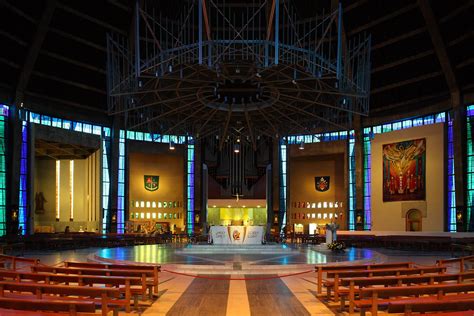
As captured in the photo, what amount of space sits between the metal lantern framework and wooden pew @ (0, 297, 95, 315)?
9.78 m

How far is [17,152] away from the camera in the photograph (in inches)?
1359

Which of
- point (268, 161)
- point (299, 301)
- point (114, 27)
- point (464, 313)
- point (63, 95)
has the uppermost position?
point (114, 27)

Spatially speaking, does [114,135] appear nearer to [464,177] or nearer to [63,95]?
[63,95]

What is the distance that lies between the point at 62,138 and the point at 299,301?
99.7 feet

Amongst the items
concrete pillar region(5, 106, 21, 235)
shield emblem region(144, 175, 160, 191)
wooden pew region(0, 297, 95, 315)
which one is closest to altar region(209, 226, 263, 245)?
concrete pillar region(5, 106, 21, 235)

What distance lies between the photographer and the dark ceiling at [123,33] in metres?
33.7

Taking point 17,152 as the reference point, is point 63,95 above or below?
above

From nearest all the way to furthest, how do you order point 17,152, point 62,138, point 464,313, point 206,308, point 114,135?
point 464,313, point 206,308, point 17,152, point 62,138, point 114,135

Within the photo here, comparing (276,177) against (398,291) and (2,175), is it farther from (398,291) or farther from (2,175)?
(398,291)

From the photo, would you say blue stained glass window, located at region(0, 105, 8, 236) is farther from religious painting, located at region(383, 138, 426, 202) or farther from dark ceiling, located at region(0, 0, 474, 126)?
religious painting, located at region(383, 138, 426, 202)

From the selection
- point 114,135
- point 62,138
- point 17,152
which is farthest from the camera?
point 114,135

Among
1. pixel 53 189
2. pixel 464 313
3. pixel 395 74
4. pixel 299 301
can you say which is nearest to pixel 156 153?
pixel 53 189

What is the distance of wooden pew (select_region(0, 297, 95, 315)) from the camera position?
21.4 ft

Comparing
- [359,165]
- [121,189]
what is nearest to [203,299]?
[359,165]
